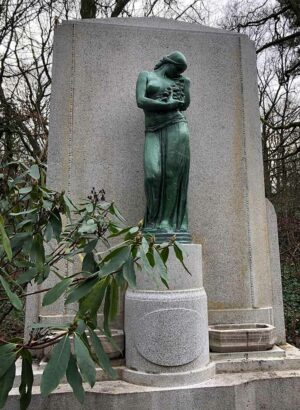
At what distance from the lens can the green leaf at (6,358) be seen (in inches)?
48.5

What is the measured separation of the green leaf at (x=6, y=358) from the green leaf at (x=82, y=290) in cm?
26

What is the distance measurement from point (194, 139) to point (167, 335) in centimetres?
246

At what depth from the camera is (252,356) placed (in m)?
3.65

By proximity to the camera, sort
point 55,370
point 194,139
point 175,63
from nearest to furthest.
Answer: point 55,370, point 175,63, point 194,139

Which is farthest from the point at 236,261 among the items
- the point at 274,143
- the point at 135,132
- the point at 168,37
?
the point at 274,143

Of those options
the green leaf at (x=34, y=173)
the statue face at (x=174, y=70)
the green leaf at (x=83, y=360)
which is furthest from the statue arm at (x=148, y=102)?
the green leaf at (x=83, y=360)

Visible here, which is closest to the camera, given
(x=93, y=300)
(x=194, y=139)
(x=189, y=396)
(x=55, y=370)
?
(x=55, y=370)

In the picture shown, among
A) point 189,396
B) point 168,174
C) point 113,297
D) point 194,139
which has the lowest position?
point 189,396

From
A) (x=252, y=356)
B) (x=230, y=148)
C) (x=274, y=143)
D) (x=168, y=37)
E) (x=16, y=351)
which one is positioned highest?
(x=274, y=143)

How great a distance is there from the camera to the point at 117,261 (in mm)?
1376

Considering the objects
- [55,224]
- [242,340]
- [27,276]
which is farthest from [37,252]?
[242,340]

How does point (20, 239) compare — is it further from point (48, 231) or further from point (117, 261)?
point (117, 261)

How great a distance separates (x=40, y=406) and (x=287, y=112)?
13.6m

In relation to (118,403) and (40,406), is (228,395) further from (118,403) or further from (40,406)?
(40,406)
